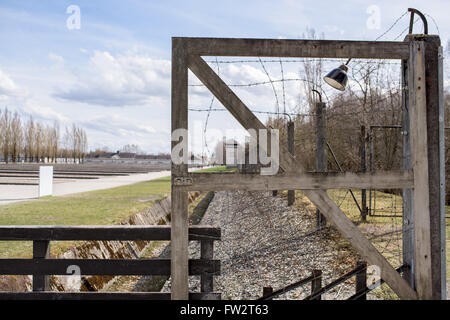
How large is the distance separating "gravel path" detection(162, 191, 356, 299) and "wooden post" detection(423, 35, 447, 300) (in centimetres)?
175

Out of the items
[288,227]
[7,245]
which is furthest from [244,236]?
[7,245]

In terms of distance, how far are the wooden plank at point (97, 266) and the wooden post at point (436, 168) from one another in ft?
6.22

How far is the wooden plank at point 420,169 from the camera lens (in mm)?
3248

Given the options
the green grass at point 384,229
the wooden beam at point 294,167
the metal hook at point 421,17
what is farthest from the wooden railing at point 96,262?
the metal hook at point 421,17

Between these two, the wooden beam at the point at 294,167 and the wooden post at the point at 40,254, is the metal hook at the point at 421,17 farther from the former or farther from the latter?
the wooden post at the point at 40,254

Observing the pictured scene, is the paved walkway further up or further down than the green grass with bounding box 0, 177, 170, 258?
further up

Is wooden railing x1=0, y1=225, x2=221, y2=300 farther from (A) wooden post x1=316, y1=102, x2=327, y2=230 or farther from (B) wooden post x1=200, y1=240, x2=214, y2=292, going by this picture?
(A) wooden post x1=316, y1=102, x2=327, y2=230

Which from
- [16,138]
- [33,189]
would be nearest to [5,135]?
→ [16,138]

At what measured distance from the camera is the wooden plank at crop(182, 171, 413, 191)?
10.4ft

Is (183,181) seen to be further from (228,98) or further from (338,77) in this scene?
(338,77)

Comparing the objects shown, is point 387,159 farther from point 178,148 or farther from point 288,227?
point 178,148

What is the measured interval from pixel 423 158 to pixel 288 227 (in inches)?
226

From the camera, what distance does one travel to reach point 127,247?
30.2ft

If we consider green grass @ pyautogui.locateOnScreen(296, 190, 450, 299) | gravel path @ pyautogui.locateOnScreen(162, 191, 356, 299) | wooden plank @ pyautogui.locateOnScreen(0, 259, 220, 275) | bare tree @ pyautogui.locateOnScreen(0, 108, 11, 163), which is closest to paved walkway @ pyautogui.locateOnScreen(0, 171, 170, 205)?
gravel path @ pyautogui.locateOnScreen(162, 191, 356, 299)
